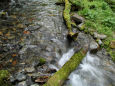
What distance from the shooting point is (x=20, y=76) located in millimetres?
4043

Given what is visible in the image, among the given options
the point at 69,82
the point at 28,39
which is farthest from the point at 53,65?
the point at 28,39

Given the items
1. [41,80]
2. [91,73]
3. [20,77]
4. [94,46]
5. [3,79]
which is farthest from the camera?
[94,46]

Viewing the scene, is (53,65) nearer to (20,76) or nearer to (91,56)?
(20,76)

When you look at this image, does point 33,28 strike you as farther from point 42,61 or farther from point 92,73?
point 92,73

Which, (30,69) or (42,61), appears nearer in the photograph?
(30,69)

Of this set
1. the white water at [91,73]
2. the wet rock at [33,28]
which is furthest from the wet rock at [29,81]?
the wet rock at [33,28]

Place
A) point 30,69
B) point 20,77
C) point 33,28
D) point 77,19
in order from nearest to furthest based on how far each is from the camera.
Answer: point 20,77 → point 30,69 → point 33,28 → point 77,19

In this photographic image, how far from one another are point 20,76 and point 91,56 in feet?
12.1

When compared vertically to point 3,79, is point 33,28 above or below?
above

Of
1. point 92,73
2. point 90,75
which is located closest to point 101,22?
point 92,73

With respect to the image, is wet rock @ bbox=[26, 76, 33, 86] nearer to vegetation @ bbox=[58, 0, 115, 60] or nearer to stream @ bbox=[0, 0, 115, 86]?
stream @ bbox=[0, 0, 115, 86]

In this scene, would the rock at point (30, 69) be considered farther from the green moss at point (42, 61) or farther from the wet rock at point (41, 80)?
the wet rock at point (41, 80)

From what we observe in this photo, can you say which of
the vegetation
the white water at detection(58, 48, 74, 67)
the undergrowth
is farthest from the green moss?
the undergrowth

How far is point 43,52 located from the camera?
220 inches
